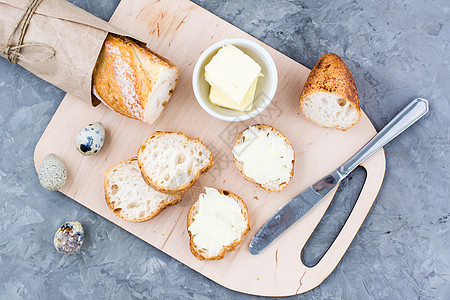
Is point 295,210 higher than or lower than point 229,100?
lower

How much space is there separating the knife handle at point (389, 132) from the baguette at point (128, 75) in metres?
0.87

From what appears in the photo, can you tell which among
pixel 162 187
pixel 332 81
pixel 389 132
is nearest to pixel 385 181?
pixel 389 132

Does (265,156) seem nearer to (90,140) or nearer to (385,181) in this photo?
(385,181)

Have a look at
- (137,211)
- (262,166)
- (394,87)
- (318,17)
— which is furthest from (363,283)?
(318,17)

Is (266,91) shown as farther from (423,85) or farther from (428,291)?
(428,291)

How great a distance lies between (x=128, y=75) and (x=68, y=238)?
792 mm

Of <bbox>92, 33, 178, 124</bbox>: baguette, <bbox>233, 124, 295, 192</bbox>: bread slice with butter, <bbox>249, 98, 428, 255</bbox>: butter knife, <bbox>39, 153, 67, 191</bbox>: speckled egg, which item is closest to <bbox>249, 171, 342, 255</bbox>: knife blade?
Answer: <bbox>249, 98, 428, 255</bbox>: butter knife

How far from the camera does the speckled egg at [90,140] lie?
168cm

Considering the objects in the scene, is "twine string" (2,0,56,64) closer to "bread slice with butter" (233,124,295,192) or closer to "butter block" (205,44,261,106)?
"butter block" (205,44,261,106)

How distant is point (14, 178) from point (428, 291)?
2009mm

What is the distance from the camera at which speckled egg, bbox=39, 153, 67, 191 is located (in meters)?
1.69

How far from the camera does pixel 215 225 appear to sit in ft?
5.49

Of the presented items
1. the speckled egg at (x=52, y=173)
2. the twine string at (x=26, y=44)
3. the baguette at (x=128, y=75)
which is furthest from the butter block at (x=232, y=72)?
the speckled egg at (x=52, y=173)

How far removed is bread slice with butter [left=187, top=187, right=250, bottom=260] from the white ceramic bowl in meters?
0.34
